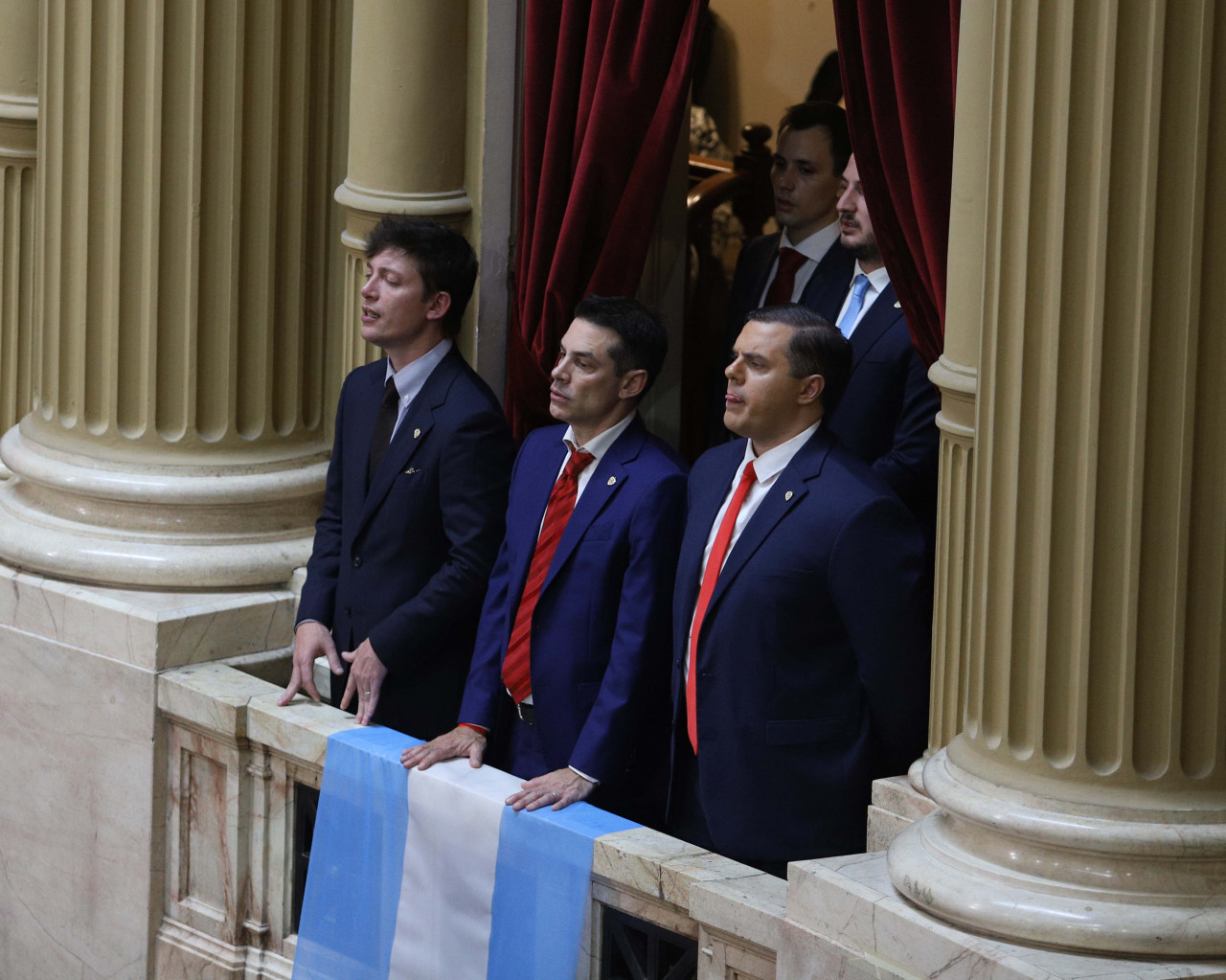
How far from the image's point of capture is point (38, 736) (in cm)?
557

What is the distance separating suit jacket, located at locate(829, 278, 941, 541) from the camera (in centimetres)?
474

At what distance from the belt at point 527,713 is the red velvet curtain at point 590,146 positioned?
3.58 ft

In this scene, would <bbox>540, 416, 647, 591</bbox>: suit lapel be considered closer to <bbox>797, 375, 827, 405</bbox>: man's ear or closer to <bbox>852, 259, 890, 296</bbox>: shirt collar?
<bbox>797, 375, 827, 405</bbox>: man's ear

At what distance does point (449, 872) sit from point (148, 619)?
120 centimetres

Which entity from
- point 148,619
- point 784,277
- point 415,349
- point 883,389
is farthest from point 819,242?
point 148,619

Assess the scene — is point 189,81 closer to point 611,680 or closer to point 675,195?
point 675,195

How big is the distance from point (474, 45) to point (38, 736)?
2194 millimetres

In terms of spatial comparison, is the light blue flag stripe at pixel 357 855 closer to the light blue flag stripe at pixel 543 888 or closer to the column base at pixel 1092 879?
the light blue flag stripe at pixel 543 888

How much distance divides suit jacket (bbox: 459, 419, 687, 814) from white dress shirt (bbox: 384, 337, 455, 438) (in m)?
0.46

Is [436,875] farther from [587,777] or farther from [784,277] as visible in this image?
[784,277]

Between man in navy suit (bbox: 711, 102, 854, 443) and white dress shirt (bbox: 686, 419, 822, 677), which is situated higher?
man in navy suit (bbox: 711, 102, 854, 443)

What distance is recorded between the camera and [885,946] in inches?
142

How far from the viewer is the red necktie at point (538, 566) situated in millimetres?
4684

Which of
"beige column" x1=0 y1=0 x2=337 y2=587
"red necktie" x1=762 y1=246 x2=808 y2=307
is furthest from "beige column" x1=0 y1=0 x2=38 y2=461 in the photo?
"red necktie" x1=762 y1=246 x2=808 y2=307
